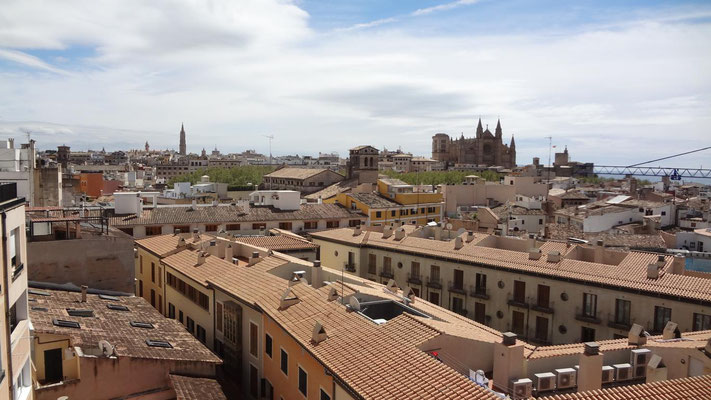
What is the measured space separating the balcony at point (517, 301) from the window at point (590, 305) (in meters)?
2.59

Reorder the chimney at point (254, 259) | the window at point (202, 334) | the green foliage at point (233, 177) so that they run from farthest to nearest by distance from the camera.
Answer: the green foliage at point (233, 177), the chimney at point (254, 259), the window at point (202, 334)

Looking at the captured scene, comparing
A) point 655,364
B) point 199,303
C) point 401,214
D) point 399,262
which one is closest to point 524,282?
point 399,262

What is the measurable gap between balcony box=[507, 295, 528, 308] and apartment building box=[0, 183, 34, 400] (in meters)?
19.7

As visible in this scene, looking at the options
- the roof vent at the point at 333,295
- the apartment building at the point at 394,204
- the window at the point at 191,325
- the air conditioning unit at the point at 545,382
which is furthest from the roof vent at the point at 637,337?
the apartment building at the point at 394,204

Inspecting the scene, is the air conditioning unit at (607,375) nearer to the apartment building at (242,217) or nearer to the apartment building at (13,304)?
the apartment building at (13,304)

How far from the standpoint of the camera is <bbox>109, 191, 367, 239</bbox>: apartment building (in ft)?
130

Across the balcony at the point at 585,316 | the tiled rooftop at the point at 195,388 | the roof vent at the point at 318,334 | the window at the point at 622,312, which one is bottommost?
the tiled rooftop at the point at 195,388

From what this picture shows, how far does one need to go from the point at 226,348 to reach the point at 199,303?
9.93 feet

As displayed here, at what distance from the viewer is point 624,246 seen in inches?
1400

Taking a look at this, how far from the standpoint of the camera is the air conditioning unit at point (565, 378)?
42.9 ft

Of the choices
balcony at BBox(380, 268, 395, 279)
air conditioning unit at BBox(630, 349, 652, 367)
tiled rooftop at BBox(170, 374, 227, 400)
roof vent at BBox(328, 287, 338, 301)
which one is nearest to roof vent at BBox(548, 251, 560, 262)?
balcony at BBox(380, 268, 395, 279)

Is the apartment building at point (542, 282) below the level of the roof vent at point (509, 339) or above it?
below

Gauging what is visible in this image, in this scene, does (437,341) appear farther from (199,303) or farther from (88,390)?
(199,303)

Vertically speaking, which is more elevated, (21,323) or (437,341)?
(21,323)
